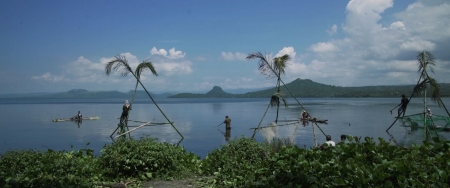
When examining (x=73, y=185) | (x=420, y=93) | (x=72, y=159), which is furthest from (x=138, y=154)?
(x=420, y=93)

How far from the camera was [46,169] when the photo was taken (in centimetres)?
710

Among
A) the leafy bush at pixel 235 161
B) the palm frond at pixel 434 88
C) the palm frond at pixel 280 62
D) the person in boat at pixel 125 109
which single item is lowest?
the leafy bush at pixel 235 161

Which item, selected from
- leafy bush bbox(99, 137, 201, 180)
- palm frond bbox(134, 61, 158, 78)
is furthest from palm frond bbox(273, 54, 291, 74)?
leafy bush bbox(99, 137, 201, 180)

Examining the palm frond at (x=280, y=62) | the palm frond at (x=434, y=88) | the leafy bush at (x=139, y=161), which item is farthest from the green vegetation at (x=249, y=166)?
the palm frond at (x=434, y=88)

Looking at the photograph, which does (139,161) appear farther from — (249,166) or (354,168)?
(354,168)

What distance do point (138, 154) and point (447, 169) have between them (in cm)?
635

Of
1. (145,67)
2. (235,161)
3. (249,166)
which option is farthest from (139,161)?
(145,67)

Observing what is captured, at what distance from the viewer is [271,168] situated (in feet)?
22.1

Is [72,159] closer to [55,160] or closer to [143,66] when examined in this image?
[55,160]

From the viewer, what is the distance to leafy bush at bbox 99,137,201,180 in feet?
27.5

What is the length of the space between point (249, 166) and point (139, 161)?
8.88 feet

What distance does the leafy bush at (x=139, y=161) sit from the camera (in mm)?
8391

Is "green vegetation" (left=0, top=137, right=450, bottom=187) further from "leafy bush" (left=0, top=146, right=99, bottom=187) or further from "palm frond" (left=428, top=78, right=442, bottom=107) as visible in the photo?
"palm frond" (left=428, top=78, right=442, bottom=107)

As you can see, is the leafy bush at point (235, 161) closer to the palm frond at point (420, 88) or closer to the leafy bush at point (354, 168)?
the leafy bush at point (354, 168)
